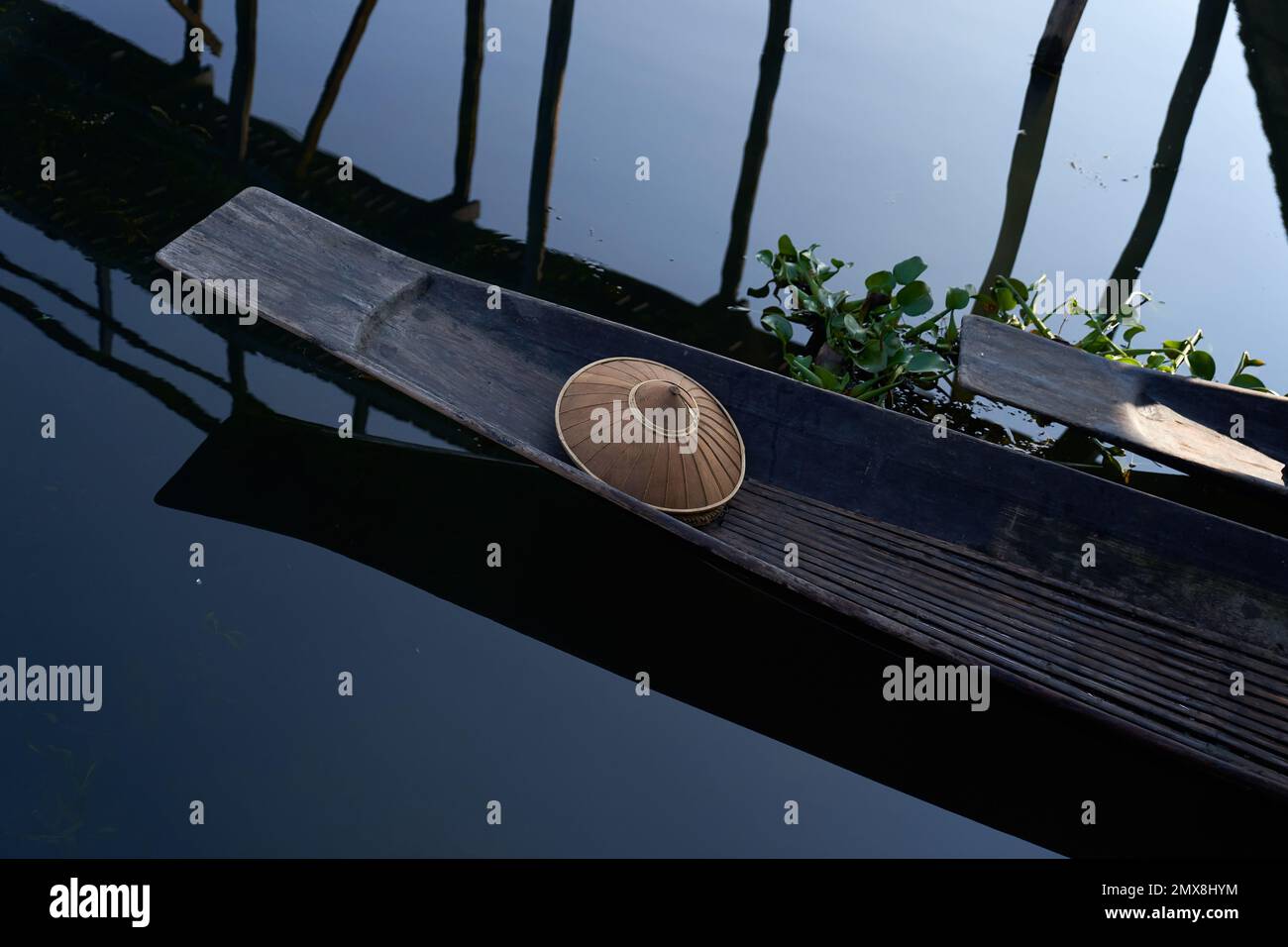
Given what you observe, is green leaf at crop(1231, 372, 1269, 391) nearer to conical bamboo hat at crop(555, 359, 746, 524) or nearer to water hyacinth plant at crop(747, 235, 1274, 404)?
water hyacinth plant at crop(747, 235, 1274, 404)

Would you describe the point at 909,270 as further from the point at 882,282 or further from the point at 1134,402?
the point at 1134,402

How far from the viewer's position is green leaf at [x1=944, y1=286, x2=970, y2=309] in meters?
4.64

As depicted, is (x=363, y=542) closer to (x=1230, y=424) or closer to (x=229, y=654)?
(x=229, y=654)

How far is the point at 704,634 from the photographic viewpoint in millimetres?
3393

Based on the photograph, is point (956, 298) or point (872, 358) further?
point (956, 298)

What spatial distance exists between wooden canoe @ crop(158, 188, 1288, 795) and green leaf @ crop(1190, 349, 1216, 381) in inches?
48.5

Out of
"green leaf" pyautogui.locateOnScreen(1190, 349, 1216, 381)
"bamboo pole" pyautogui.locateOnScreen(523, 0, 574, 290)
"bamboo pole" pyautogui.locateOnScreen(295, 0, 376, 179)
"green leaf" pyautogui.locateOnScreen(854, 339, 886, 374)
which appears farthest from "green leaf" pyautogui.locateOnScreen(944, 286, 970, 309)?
"bamboo pole" pyautogui.locateOnScreen(295, 0, 376, 179)

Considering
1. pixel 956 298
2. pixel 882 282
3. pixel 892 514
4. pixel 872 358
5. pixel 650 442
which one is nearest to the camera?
pixel 650 442

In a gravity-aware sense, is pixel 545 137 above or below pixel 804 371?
above

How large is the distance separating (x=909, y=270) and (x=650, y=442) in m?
1.75

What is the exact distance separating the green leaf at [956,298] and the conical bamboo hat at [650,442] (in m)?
1.63

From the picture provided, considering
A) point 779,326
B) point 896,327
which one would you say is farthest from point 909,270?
point 779,326

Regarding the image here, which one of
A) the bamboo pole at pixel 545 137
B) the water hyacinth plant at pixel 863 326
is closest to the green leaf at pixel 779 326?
the water hyacinth plant at pixel 863 326
